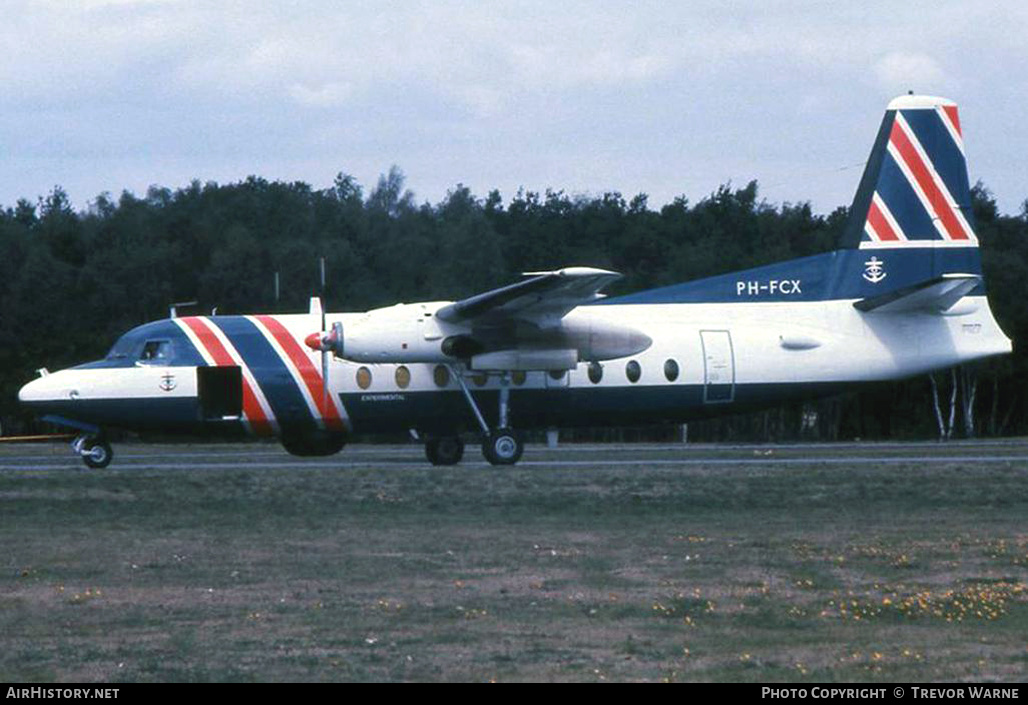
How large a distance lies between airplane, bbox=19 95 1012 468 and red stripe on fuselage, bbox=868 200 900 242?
28 mm

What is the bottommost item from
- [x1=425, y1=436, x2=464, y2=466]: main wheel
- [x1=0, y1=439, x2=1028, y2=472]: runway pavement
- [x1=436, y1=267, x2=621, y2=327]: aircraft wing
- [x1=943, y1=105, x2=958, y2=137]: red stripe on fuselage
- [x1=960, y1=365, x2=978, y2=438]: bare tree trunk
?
[x1=0, y1=439, x2=1028, y2=472]: runway pavement

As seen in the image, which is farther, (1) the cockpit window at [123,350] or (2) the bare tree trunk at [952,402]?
(2) the bare tree trunk at [952,402]

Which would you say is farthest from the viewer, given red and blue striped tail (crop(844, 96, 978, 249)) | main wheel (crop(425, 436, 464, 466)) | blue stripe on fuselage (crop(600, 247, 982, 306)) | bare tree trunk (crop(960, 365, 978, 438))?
bare tree trunk (crop(960, 365, 978, 438))

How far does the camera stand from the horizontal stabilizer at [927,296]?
3044cm

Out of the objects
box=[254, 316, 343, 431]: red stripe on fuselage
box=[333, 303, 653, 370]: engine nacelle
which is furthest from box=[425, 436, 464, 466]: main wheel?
box=[333, 303, 653, 370]: engine nacelle

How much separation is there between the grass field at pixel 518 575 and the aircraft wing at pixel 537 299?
335 cm

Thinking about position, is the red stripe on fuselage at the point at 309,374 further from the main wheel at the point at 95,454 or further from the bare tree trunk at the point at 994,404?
the bare tree trunk at the point at 994,404

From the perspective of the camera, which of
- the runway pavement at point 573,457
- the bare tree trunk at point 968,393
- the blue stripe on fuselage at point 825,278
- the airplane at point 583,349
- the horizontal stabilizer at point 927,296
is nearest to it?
the airplane at point 583,349

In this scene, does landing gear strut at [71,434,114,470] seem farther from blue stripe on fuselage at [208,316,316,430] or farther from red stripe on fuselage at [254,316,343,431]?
red stripe on fuselage at [254,316,343,431]

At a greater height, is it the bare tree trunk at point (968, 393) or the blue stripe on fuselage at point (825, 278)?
the blue stripe on fuselage at point (825, 278)

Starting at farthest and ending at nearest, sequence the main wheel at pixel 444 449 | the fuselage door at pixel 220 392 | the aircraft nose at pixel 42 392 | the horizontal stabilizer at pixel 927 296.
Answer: the main wheel at pixel 444 449 → the horizontal stabilizer at pixel 927 296 → the fuselage door at pixel 220 392 → the aircraft nose at pixel 42 392

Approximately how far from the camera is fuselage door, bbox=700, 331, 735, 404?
30656 mm

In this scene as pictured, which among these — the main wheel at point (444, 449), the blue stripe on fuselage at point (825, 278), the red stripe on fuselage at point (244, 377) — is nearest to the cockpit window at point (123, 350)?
the red stripe on fuselage at point (244, 377)

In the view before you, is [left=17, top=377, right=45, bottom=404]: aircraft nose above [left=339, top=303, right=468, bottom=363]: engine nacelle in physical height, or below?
below
